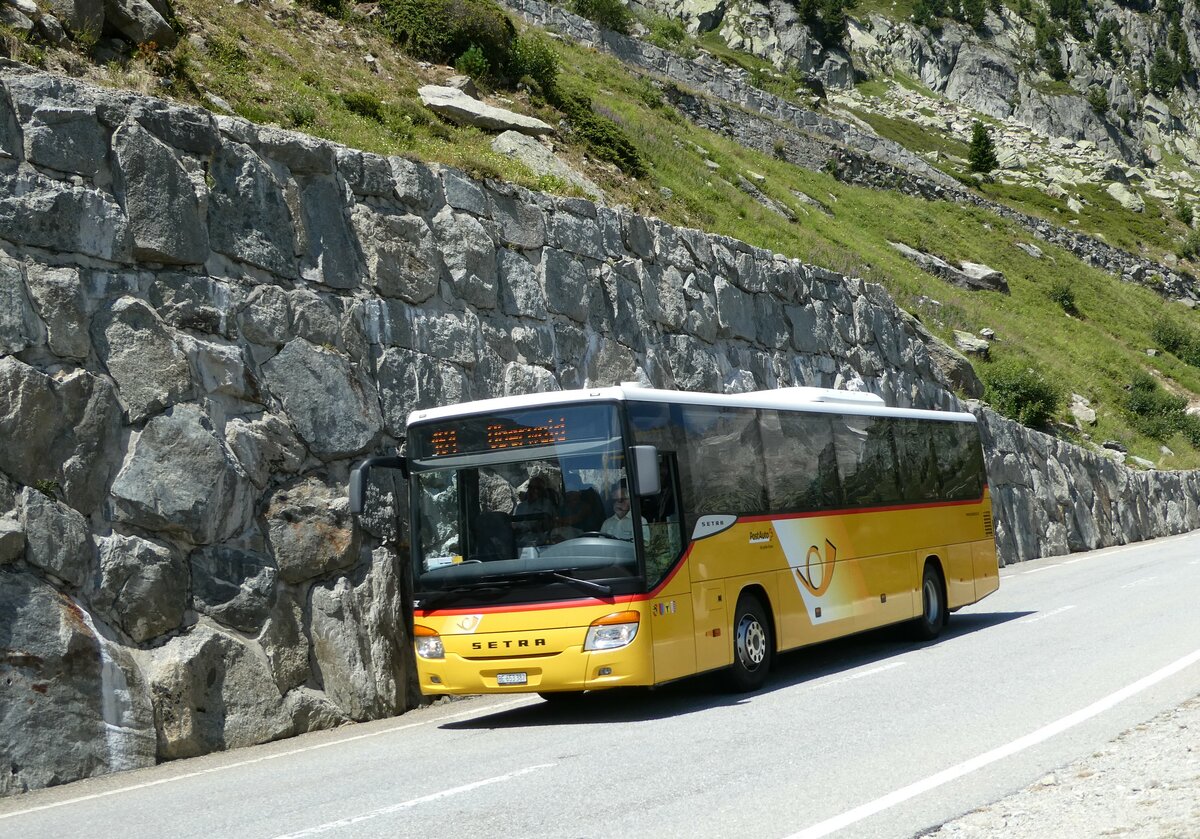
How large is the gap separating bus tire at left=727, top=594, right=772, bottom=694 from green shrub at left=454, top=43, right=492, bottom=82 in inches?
640

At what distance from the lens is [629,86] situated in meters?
42.2

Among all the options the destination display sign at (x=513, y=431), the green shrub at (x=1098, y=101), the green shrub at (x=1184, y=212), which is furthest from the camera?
the green shrub at (x=1098, y=101)

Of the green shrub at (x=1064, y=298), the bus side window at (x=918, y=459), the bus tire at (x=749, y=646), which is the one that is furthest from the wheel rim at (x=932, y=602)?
the green shrub at (x=1064, y=298)

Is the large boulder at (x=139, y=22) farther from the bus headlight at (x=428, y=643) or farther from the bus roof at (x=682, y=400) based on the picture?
the bus headlight at (x=428, y=643)

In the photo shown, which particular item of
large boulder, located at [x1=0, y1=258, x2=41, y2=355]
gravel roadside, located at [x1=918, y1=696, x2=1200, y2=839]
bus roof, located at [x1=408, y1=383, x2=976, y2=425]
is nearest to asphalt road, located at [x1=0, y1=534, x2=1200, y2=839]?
gravel roadside, located at [x1=918, y1=696, x2=1200, y2=839]

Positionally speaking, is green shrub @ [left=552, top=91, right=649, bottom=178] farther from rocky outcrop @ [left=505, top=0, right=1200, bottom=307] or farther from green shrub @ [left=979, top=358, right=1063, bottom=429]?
rocky outcrop @ [left=505, top=0, right=1200, bottom=307]

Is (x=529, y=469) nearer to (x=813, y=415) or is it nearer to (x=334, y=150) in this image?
(x=813, y=415)

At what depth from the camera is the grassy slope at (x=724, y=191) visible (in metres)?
17.6

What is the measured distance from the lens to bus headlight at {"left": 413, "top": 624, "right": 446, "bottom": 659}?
417 inches

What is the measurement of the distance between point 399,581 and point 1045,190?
77.6 metres

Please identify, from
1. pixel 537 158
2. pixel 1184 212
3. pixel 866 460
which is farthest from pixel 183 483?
pixel 1184 212

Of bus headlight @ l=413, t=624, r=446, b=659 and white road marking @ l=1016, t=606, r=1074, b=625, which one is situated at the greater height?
bus headlight @ l=413, t=624, r=446, b=659

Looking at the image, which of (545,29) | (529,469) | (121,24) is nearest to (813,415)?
(529,469)

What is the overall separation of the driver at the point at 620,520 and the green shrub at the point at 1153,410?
36.0 metres
